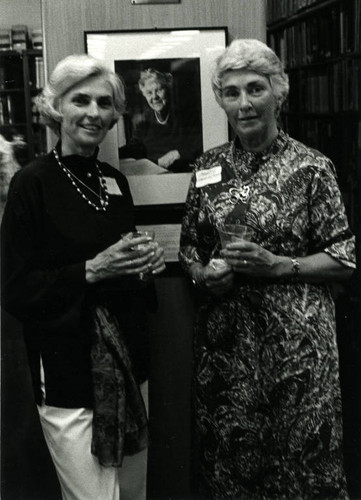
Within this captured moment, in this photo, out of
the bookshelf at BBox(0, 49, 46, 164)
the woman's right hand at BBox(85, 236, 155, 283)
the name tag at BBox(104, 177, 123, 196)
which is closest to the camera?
the woman's right hand at BBox(85, 236, 155, 283)

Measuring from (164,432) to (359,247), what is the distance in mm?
1604

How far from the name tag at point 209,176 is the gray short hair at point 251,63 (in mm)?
237

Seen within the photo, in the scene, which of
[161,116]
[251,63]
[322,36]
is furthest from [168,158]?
[322,36]

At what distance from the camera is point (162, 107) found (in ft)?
7.98

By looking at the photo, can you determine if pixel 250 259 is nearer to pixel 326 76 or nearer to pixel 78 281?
pixel 78 281

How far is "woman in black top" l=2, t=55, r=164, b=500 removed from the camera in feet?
6.16

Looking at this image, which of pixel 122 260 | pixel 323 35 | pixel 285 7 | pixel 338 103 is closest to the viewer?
pixel 122 260

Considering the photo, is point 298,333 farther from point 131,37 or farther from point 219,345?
point 131,37

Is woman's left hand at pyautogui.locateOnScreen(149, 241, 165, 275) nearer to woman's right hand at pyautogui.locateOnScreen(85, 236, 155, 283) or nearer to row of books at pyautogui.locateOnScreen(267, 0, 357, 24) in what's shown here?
woman's right hand at pyautogui.locateOnScreen(85, 236, 155, 283)

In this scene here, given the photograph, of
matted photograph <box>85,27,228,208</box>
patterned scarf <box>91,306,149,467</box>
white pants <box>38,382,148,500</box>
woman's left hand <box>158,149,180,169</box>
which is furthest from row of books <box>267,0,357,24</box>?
white pants <box>38,382,148,500</box>

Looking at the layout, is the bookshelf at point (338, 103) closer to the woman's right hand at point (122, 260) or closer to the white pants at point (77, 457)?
the white pants at point (77, 457)

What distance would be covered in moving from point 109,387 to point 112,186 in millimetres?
589

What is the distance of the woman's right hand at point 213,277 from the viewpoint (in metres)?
2.01

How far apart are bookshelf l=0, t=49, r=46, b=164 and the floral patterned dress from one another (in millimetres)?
747
